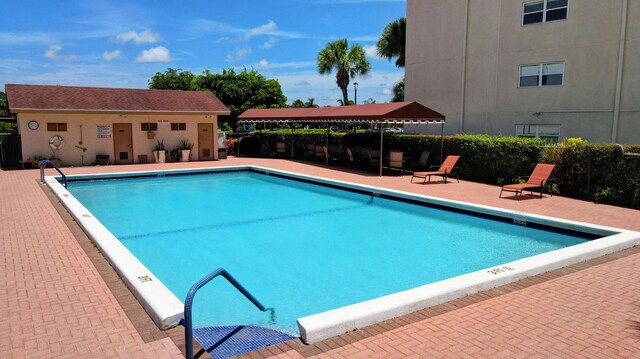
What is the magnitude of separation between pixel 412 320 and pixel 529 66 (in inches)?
694

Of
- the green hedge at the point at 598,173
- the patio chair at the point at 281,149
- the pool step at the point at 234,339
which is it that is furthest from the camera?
the patio chair at the point at 281,149

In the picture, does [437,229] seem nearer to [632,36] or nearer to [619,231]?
[619,231]

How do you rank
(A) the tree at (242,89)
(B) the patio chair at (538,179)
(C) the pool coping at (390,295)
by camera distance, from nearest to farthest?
(C) the pool coping at (390,295) → (B) the patio chair at (538,179) → (A) the tree at (242,89)

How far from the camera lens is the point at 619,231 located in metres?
8.47

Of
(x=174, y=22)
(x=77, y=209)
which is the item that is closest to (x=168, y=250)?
(x=77, y=209)

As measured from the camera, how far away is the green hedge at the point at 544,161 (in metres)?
11.5

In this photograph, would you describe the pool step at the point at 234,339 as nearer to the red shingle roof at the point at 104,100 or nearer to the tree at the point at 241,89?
the red shingle roof at the point at 104,100

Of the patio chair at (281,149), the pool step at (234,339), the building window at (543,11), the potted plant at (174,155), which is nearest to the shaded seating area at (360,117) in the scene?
the patio chair at (281,149)

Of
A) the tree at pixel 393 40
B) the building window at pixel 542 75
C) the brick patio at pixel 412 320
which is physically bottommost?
the brick patio at pixel 412 320

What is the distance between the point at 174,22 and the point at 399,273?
84.3 ft

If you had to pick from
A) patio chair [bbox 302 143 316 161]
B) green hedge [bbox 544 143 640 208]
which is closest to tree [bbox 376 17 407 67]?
patio chair [bbox 302 143 316 161]

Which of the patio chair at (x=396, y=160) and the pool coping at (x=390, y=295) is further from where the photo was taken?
the patio chair at (x=396, y=160)

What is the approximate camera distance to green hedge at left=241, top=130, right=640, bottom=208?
455 inches

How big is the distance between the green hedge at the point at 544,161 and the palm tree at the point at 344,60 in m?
22.0
